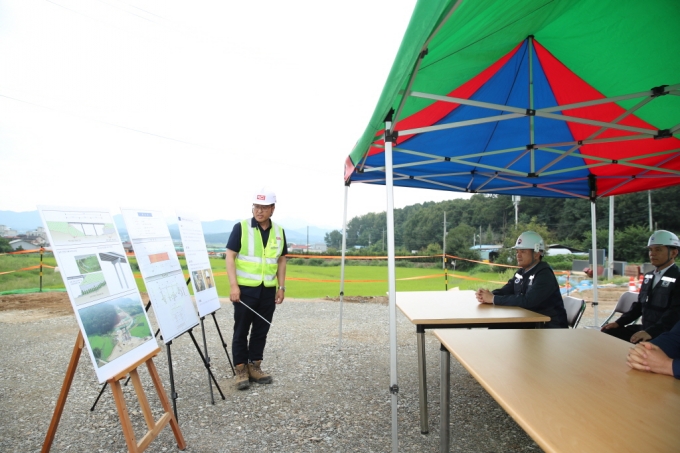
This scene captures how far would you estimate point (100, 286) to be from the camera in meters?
2.18

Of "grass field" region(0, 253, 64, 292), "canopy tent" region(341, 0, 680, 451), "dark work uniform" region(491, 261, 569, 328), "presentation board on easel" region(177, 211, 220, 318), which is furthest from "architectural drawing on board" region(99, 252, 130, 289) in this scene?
"grass field" region(0, 253, 64, 292)

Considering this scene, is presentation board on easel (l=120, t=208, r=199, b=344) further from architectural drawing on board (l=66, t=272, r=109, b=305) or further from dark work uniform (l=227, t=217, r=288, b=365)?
dark work uniform (l=227, t=217, r=288, b=365)

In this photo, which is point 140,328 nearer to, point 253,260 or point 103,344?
point 103,344

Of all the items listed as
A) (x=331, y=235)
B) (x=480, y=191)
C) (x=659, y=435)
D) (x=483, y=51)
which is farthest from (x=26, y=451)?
(x=331, y=235)

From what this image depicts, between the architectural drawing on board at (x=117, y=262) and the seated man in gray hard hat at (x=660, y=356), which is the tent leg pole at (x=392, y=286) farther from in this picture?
the architectural drawing on board at (x=117, y=262)

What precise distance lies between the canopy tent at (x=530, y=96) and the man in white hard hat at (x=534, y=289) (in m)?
1.09

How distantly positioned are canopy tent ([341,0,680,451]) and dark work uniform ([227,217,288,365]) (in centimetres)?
136

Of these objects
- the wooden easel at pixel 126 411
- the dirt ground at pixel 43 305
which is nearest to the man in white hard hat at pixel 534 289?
the wooden easel at pixel 126 411

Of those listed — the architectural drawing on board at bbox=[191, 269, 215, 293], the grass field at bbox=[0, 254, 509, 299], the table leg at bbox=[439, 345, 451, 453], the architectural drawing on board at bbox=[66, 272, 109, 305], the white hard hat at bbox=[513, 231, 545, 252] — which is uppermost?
the white hard hat at bbox=[513, 231, 545, 252]

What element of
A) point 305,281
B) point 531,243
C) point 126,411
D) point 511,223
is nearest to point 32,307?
point 305,281

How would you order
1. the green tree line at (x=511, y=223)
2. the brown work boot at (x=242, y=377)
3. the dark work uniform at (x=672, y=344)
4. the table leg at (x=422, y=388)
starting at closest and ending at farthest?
the dark work uniform at (x=672, y=344), the table leg at (x=422, y=388), the brown work boot at (x=242, y=377), the green tree line at (x=511, y=223)

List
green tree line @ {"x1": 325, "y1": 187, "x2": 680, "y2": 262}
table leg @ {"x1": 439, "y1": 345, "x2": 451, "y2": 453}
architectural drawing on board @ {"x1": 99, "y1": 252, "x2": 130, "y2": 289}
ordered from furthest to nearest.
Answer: green tree line @ {"x1": 325, "y1": 187, "x2": 680, "y2": 262} < architectural drawing on board @ {"x1": 99, "y1": 252, "x2": 130, "y2": 289} < table leg @ {"x1": 439, "y1": 345, "x2": 451, "y2": 453}

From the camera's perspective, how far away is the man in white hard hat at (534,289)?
3.12 meters

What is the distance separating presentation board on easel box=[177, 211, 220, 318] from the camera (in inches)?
133
